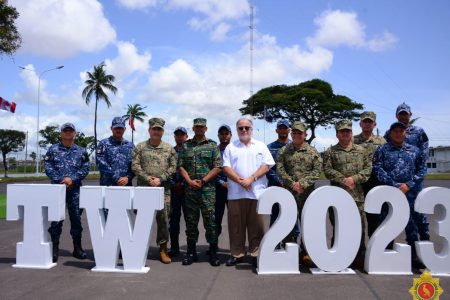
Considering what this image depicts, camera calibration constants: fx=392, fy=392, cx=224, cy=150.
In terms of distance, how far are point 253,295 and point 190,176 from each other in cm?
197

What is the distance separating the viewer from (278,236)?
484 centimetres

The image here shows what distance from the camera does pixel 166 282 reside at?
437cm

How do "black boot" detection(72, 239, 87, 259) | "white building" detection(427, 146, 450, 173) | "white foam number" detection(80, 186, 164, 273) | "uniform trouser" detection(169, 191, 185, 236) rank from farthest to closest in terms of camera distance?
"white building" detection(427, 146, 450, 173) < "uniform trouser" detection(169, 191, 185, 236) < "black boot" detection(72, 239, 87, 259) < "white foam number" detection(80, 186, 164, 273)

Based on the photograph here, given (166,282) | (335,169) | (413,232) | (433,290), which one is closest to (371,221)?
(413,232)

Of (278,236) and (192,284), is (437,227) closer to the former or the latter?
(278,236)

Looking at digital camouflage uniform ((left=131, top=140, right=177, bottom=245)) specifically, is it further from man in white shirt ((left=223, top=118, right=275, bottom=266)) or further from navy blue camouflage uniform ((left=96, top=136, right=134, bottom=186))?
man in white shirt ((left=223, top=118, right=275, bottom=266))

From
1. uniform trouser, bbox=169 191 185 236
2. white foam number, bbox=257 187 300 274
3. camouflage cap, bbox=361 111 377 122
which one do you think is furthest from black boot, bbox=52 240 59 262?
camouflage cap, bbox=361 111 377 122

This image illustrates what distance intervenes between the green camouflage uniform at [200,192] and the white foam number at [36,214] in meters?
1.65

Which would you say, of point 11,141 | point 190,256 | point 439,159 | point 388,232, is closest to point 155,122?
point 190,256

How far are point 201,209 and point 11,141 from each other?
53462mm

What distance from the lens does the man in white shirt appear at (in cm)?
518

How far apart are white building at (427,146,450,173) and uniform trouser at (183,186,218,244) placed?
66466 millimetres

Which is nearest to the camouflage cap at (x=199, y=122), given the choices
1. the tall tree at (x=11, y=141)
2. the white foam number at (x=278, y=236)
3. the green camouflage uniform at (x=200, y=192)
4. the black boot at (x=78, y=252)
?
the green camouflage uniform at (x=200, y=192)

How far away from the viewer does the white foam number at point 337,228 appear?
187 inches
